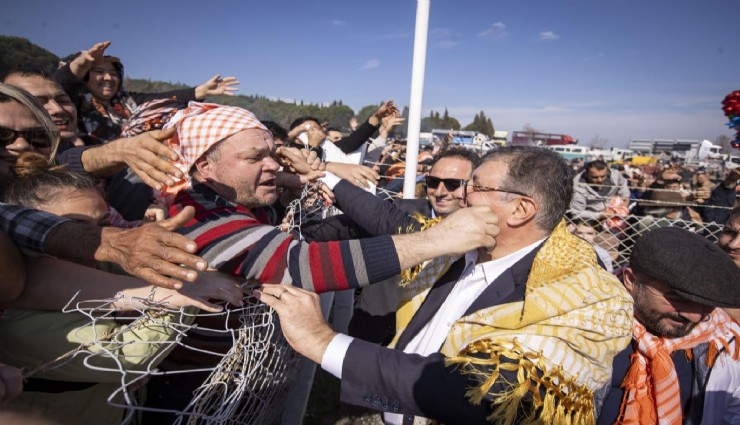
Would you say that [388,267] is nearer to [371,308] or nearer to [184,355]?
[184,355]

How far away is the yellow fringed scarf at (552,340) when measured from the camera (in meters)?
1.23

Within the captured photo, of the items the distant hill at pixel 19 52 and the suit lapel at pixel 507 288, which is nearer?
the suit lapel at pixel 507 288

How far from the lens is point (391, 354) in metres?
1.41

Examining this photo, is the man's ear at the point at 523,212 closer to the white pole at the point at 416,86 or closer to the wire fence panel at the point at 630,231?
the white pole at the point at 416,86

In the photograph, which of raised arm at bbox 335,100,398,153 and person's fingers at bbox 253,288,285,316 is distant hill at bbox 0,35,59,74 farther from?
person's fingers at bbox 253,288,285,316

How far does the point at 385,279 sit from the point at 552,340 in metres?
0.71

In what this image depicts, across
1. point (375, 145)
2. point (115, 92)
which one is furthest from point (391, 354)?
point (375, 145)

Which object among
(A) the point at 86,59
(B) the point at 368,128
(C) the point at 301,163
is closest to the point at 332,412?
(C) the point at 301,163

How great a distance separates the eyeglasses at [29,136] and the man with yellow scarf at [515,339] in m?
1.54

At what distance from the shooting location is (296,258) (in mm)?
1479

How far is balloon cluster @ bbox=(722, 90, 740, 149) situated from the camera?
4379 millimetres

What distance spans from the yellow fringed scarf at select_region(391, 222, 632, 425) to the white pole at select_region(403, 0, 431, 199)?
1945mm

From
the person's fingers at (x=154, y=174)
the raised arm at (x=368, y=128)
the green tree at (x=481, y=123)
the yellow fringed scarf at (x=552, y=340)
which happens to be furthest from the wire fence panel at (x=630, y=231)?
the green tree at (x=481, y=123)

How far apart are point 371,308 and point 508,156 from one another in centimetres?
141
